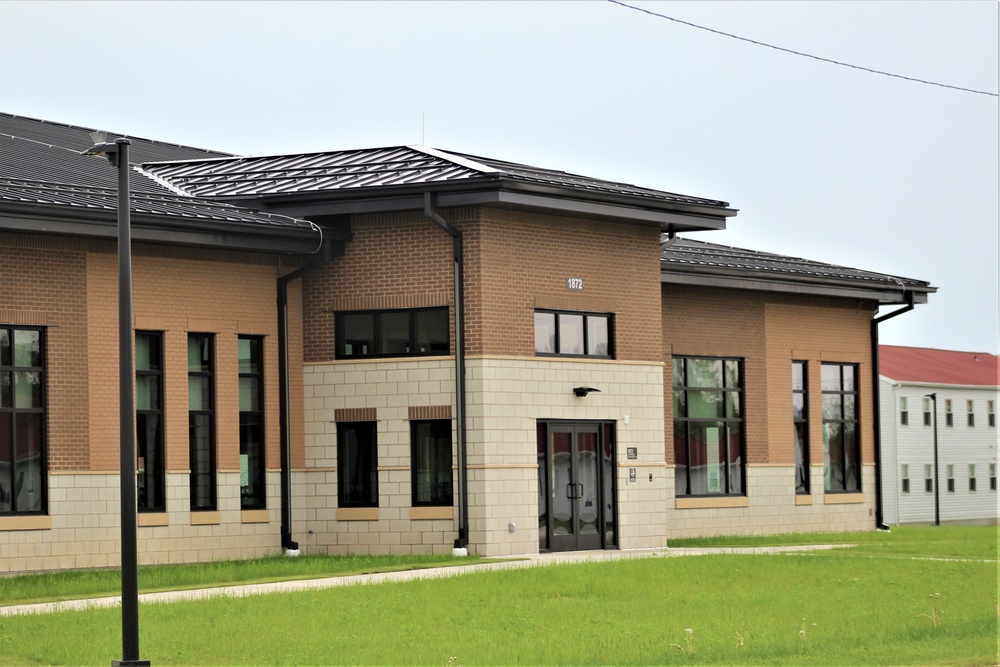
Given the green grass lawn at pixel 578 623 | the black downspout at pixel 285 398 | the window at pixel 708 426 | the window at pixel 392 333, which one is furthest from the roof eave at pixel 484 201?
the green grass lawn at pixel 578 623

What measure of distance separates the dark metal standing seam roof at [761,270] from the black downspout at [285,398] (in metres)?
8.00

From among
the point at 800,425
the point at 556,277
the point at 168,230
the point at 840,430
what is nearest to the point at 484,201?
the point at 556,277

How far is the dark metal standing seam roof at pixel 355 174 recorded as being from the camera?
85.8 feet

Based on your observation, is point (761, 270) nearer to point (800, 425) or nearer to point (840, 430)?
point (800, 425)

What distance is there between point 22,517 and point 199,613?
719 centimetres

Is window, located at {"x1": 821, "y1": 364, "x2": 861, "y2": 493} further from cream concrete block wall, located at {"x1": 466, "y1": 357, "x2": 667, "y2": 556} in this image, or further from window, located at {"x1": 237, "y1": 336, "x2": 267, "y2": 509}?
window, located at {"x1": 237, "y1": 336, "x2": 267, "y2": 509}

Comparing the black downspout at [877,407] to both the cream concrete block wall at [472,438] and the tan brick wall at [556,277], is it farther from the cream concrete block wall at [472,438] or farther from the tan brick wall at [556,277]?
the cream concrete block wall at [472,438]

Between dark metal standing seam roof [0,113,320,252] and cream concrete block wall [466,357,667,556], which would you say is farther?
cream concrete block wall [466,357,667,556]

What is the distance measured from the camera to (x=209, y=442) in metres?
26.0

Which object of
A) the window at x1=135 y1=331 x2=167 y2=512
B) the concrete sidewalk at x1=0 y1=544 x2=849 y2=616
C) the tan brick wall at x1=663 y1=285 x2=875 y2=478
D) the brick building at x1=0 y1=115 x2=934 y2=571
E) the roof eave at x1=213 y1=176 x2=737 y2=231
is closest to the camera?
the concrete sidewalk at x1=0 y1=544 x2=849 y2=616

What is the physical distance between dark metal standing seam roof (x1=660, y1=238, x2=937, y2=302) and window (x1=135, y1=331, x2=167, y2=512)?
10.9m

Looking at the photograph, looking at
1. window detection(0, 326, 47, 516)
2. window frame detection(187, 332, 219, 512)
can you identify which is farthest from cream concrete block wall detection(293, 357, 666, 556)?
window detection(0, 326, 47, 516)

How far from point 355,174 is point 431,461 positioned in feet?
17.2

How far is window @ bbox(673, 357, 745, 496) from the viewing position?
3312 cm
